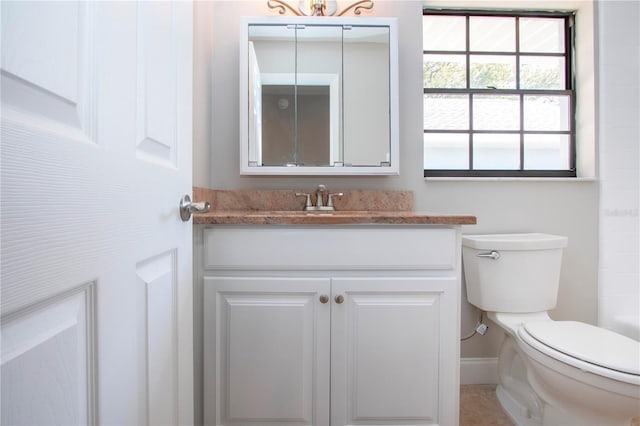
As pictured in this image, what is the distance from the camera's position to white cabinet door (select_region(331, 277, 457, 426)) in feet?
3.20

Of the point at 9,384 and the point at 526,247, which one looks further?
the point at 526,247

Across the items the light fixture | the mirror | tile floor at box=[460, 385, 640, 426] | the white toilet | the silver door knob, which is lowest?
tile floor at box=[460, 385, 640, 426]

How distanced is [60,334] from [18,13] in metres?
0.33

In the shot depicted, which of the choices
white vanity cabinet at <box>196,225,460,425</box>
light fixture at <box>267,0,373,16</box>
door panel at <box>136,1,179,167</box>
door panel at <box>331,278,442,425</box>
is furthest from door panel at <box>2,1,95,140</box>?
light fixture at <box>267,0,373,16</box>

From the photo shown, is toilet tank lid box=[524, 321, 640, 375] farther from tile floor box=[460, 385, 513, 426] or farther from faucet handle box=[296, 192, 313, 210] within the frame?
faucet handle box=[296, 192, 313, 210]

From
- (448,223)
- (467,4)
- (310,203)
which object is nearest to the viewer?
(448,223)

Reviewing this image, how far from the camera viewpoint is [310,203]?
145 centimetres

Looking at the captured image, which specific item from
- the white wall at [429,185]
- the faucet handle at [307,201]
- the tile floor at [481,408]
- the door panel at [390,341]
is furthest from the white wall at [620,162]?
the faucet handle at [307,201]

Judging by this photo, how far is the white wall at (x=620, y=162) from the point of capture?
151 centimetres

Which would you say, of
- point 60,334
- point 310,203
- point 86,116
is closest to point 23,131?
point 86,116

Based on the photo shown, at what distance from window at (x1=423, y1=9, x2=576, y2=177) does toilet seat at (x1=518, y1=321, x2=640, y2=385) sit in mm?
803

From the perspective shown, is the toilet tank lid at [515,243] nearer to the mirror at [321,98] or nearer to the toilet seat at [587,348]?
the toilet seat at [587,348]

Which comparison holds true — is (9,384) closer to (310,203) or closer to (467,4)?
(310,203)

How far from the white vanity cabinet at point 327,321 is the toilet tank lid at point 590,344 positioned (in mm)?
353
